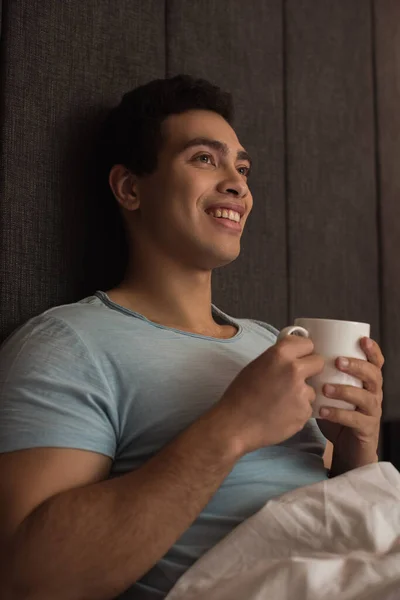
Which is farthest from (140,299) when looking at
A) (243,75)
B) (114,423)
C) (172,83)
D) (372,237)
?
(372,237)

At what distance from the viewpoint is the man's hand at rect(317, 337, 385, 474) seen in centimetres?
87

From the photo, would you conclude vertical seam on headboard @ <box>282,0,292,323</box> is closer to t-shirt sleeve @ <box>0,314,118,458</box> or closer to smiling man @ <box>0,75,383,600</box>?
smiling man @ <box>0,75,383,600</box>

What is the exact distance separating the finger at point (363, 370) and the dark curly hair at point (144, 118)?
1.69 ft

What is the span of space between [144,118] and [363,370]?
61cm

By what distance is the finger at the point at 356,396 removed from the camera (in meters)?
0.86

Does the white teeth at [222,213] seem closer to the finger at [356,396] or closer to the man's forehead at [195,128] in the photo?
the man's forehead at [195,128]

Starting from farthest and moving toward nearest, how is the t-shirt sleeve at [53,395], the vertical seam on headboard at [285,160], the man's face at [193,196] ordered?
Answer: the vertical seam on headboard at [285,160] → the man's face at [193,196] → the t-shirt sleeve at [53,395]

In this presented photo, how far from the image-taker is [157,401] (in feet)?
3.01

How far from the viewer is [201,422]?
812 mm

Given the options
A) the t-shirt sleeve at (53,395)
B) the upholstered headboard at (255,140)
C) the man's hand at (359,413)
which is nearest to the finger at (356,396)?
the man's hand at (359,413)

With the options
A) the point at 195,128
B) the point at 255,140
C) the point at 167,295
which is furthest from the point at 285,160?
the point at 167,295

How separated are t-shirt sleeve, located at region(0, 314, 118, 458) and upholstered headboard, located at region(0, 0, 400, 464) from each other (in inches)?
7.0

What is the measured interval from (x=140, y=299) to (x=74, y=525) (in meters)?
0.47

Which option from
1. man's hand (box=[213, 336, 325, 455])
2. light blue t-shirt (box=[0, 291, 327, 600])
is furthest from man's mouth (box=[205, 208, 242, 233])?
man's hand (box=[213, 336, 325, 455])
